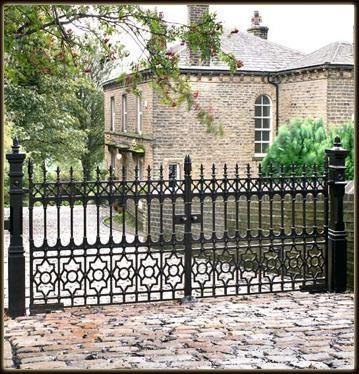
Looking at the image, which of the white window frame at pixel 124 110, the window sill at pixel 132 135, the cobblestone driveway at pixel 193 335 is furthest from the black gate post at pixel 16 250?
the white window frame at pixel 124 110

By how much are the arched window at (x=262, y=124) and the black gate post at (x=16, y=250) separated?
18977mm

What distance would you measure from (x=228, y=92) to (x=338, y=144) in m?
16.7

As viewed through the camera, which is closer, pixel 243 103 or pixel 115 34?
pixel 115 34

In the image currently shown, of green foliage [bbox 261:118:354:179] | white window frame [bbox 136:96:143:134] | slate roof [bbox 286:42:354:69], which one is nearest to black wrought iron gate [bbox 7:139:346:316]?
green foliage [bbox 261:118:354:179]

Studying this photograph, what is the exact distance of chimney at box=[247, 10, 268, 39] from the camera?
30.2 m

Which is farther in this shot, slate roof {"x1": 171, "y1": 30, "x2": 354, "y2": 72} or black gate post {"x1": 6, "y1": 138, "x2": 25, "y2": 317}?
slate roof {"x1": 171, "y1": 30, "x2": 354, "y2": 72}

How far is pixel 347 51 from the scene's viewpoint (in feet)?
81.8

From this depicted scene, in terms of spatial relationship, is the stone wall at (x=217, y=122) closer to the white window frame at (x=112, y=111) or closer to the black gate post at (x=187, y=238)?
the white window frame at (x=112, y=111)

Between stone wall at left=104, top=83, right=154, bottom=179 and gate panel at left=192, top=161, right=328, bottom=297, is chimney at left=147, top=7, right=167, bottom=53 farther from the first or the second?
stone wall at left=104, top=83, right=154, bottom=179

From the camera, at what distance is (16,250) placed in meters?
8.16

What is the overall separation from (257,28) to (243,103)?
567 centimetres

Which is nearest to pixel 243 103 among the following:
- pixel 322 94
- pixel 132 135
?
pixel 322 94

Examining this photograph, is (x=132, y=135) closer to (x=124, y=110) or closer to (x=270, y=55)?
(x=124, y=110)

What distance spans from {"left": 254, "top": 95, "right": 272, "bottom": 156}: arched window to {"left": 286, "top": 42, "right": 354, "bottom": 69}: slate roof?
156cm
